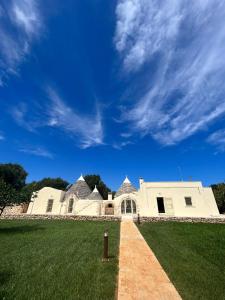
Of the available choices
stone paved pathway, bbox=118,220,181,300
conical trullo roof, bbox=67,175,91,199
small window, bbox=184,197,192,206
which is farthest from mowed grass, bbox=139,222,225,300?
conical trullo roof, bbox=67,175,91,199

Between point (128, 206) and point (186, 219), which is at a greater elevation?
point (128, 206)

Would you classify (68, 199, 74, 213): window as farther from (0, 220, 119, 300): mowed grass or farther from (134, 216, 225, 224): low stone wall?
(0, 220, 119, 300): mowed grass

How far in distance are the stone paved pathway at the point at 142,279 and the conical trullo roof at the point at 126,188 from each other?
21.7 m

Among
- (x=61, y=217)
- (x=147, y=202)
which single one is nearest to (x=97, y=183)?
(x=147, y=202)

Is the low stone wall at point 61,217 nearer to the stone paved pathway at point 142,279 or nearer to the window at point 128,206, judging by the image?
the window at point 128,206

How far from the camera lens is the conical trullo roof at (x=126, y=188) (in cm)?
2877

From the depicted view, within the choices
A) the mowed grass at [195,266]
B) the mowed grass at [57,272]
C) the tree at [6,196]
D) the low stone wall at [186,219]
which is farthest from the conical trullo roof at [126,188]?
the mowed grass at [57,272]

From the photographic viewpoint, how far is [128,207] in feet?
85.6

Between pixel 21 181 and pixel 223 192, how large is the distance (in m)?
43.7

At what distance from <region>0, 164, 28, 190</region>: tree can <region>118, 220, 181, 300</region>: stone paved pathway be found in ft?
114

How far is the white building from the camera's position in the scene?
22594 mm

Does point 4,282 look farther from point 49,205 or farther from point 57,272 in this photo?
point 49,205

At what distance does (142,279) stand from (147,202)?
19455 mm

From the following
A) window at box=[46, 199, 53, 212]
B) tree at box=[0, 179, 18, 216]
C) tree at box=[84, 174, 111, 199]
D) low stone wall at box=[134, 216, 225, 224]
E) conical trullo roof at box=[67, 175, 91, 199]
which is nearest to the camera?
tree at box=[0, 179, 18, 216]
